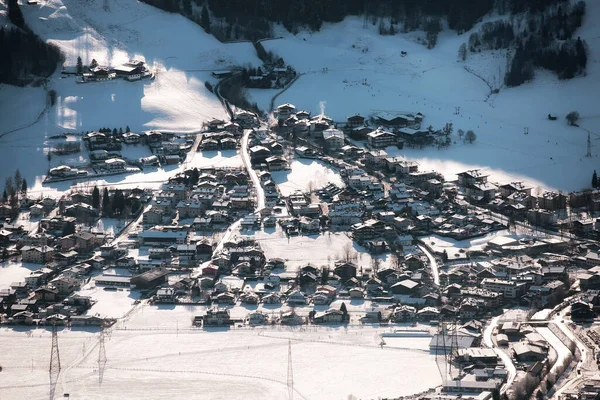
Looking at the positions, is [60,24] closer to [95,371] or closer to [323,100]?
[323,100]

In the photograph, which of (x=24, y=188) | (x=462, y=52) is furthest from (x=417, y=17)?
(x=24, y=188)

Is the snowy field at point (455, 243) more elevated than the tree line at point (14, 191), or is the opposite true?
the tree line at point (14, 191)

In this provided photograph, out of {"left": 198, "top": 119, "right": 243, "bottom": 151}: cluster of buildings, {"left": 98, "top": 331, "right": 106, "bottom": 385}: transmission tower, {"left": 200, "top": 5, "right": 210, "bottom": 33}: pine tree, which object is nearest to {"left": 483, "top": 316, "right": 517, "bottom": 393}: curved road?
{"left": 98, "top": 331, "right": 106, "bottom": 385}: transmission tower

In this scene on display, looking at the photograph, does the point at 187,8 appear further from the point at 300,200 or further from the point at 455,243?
the point at 455,243

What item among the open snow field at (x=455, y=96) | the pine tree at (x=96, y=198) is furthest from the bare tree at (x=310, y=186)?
the pine tree at (x=96, y=198)

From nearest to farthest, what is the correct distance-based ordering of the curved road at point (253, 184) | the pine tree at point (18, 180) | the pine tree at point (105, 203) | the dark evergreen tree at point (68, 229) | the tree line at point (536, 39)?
the curved road at point (253, 184) → the dark evergreen tree at point (68, 229) → the pine tree at point (105, 203) → the pine tree at point (18, 180) → the tree line at point (536, 39)

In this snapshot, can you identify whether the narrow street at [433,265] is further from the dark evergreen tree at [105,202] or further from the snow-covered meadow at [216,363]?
the dark evergreen tree at [105,202]
